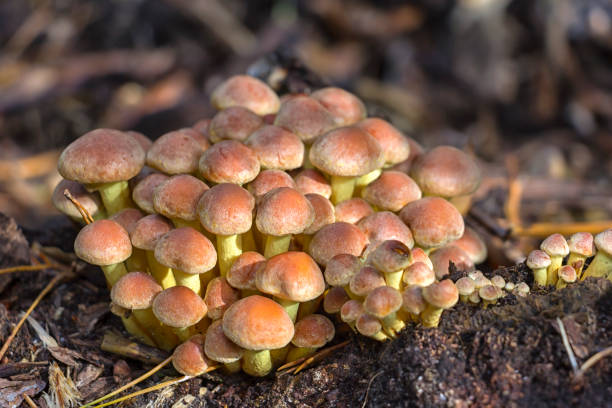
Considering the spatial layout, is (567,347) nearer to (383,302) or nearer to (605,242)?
(605,242)

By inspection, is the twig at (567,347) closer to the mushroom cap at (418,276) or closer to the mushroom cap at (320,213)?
the mushroom cap at (418,276)

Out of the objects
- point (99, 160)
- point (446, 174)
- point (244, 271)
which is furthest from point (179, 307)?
point (446, 174)

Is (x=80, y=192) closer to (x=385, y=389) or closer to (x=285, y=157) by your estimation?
(x=285, y=157)

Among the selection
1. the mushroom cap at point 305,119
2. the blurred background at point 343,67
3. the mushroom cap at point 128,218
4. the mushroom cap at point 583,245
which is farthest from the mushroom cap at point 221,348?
the blurred background at point 343,67

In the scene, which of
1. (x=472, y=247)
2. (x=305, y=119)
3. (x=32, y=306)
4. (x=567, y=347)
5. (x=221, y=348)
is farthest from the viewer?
(x=472, y=247)

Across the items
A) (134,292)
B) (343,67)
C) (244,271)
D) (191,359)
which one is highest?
(244,271)

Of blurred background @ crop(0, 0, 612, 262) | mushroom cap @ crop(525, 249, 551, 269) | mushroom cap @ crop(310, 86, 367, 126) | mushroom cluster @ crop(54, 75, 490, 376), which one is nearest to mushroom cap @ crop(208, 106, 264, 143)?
mushroom cluster @ crop(54, 75, 490, 376)
